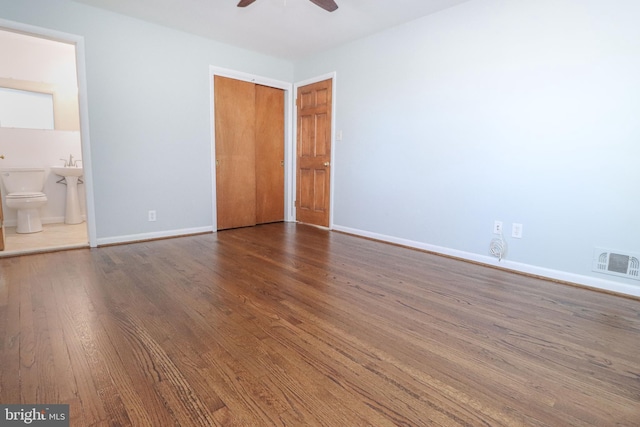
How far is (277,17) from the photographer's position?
3.29 m

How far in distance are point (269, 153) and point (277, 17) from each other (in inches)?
72.7

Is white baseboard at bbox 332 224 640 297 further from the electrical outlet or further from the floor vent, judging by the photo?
the electrical outlet

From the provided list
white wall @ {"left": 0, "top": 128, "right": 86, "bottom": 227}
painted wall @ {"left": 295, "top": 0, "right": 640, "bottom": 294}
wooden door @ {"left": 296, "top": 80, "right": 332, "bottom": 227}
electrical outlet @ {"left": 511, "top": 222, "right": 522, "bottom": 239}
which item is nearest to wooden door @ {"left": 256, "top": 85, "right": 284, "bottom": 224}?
wooden door @ {"left": 296, "top": 80, "right": 332, "bottom": 227}

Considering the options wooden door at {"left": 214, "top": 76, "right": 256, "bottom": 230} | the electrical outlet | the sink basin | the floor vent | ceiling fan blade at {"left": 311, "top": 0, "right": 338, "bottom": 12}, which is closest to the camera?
the floor vent

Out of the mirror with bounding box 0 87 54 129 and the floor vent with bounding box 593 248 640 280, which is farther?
the mirror with bounding box 0 87 54 129

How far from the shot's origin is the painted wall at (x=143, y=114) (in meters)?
3.15

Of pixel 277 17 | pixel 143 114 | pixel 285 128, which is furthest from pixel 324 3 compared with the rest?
pixel 285 128

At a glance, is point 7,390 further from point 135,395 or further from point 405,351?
point 405,351

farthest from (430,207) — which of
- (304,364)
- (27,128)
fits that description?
(27,128)

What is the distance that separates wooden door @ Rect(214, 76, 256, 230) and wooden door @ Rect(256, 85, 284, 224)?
0.15m

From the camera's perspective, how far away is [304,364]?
141cm

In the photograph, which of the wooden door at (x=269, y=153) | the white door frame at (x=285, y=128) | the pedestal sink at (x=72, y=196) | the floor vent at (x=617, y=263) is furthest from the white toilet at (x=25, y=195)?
the floor vent at (x=617, y=263)

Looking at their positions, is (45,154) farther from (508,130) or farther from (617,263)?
(617,263)

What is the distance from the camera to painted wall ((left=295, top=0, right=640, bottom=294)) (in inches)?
89.1
